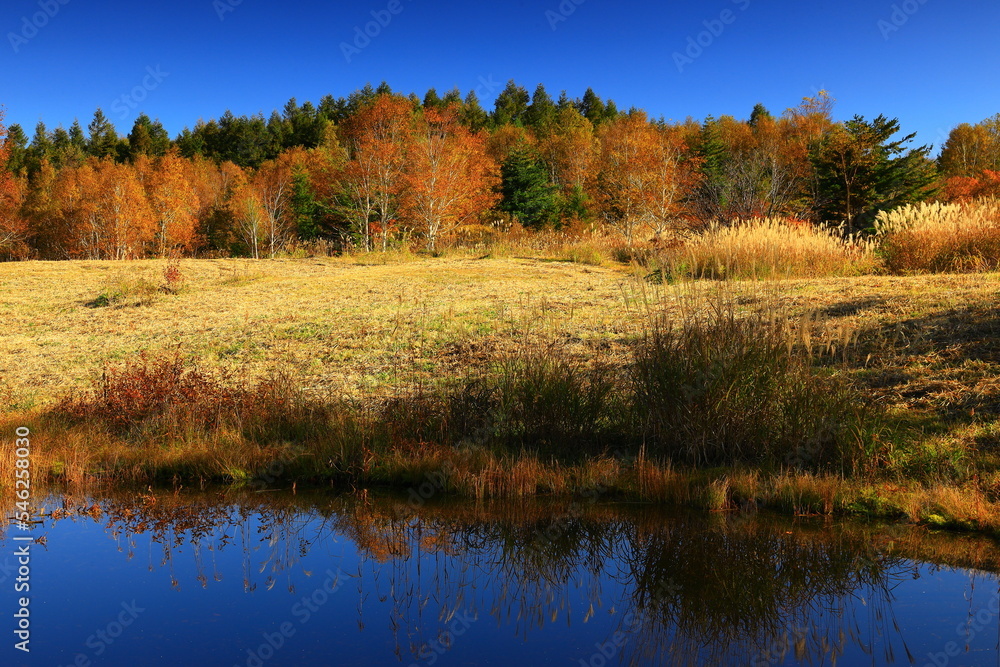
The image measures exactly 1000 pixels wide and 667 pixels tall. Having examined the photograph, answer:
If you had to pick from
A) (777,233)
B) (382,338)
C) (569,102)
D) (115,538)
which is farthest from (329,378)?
(569,102)

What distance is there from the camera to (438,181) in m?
31.9

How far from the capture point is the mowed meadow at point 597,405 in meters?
5.98

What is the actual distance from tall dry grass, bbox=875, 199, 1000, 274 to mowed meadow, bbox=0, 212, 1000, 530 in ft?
7.52

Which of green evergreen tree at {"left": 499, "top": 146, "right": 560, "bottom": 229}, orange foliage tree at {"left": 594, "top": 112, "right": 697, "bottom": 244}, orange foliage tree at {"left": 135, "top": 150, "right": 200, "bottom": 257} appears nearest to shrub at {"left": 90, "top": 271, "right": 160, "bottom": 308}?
orange foliage tree at {"left": 594, "top": 112, "right": 697, "bottom": 244}

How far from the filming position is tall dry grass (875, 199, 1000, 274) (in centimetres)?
1314

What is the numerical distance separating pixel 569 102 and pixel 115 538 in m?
80.9

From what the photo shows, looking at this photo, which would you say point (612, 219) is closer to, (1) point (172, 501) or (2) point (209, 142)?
(1) point (172, 501)

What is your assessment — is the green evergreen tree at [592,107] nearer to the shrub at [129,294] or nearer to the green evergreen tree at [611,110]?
the green evergreen tree at [611,110]

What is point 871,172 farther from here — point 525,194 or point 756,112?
point 756,112

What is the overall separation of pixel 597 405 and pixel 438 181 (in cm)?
2615

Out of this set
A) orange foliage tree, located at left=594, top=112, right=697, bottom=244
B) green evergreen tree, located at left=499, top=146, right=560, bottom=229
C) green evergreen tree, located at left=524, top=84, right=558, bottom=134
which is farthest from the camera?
green evergreen tree, located at left=524, top=84, right=558, bottom=134

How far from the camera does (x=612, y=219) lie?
3906cm

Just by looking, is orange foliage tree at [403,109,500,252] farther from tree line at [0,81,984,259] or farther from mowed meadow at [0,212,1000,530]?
mowed meadow at [0,212,1000,530]

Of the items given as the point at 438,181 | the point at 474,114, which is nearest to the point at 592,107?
the point at 474,114
